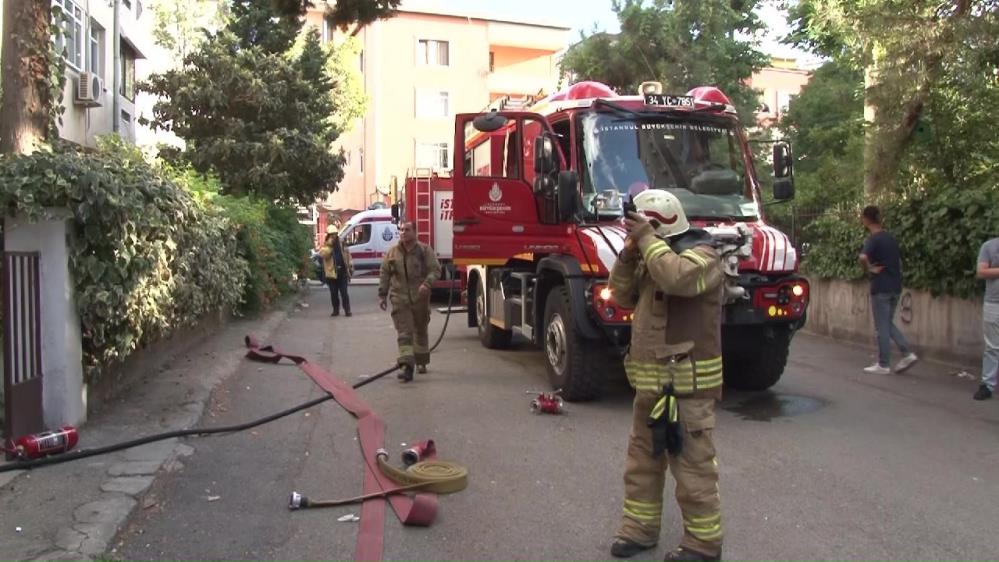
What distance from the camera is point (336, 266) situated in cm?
1622

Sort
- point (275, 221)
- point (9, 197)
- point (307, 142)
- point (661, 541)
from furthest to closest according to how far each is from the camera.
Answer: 1. point (307, 142)
2. point (275, 221)
3. point (9, 197)
4. point (661, 541)

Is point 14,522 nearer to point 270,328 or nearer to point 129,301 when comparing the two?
point 129,301

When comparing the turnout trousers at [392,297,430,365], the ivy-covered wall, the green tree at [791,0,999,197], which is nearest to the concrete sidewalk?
the ivy-covered wall

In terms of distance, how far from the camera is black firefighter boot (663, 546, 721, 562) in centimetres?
397

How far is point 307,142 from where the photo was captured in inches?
817

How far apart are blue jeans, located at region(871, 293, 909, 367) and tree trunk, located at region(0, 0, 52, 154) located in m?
8.61

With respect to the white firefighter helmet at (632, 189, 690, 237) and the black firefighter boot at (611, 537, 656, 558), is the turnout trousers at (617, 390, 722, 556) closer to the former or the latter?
the black firefighter boot at (611, 537, 656, 558)

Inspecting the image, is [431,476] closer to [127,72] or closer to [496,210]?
[496,210]

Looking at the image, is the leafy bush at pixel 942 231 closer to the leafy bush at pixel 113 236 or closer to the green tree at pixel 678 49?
the green tree at pixel 678 49

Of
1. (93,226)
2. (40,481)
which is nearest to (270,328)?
(93,226)

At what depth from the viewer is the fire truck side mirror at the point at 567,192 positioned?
7.37m

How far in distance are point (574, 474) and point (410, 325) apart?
408 cm

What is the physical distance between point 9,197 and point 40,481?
1858mm

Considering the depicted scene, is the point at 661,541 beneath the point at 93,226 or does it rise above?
beneath
